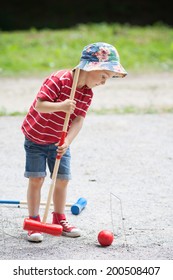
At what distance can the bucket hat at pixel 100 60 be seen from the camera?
3521 millimetres

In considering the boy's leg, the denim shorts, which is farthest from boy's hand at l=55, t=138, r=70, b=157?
the boy's leg

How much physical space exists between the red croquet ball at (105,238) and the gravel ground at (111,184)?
3 centimetres

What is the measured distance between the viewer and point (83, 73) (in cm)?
362

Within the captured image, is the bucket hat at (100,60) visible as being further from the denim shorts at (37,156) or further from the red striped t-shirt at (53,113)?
the denim shorts at (37,156)

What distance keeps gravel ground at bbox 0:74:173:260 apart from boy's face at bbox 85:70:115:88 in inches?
31.8

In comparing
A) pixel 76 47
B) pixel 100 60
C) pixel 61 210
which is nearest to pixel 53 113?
pixel 100 60

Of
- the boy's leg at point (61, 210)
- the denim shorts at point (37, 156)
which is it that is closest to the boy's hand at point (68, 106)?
the denim shorts at point (37, 156)

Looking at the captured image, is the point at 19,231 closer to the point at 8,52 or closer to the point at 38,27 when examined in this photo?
the point at 8,52

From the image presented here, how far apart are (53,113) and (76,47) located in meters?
6.22

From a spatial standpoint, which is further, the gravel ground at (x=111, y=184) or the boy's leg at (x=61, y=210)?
the boy's leg at (x=61, y=210)

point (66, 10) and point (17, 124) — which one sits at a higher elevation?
point (66, 10)

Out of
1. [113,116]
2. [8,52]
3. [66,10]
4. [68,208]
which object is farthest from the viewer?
[66,10]

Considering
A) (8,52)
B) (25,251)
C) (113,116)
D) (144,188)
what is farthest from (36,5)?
(25,251)
